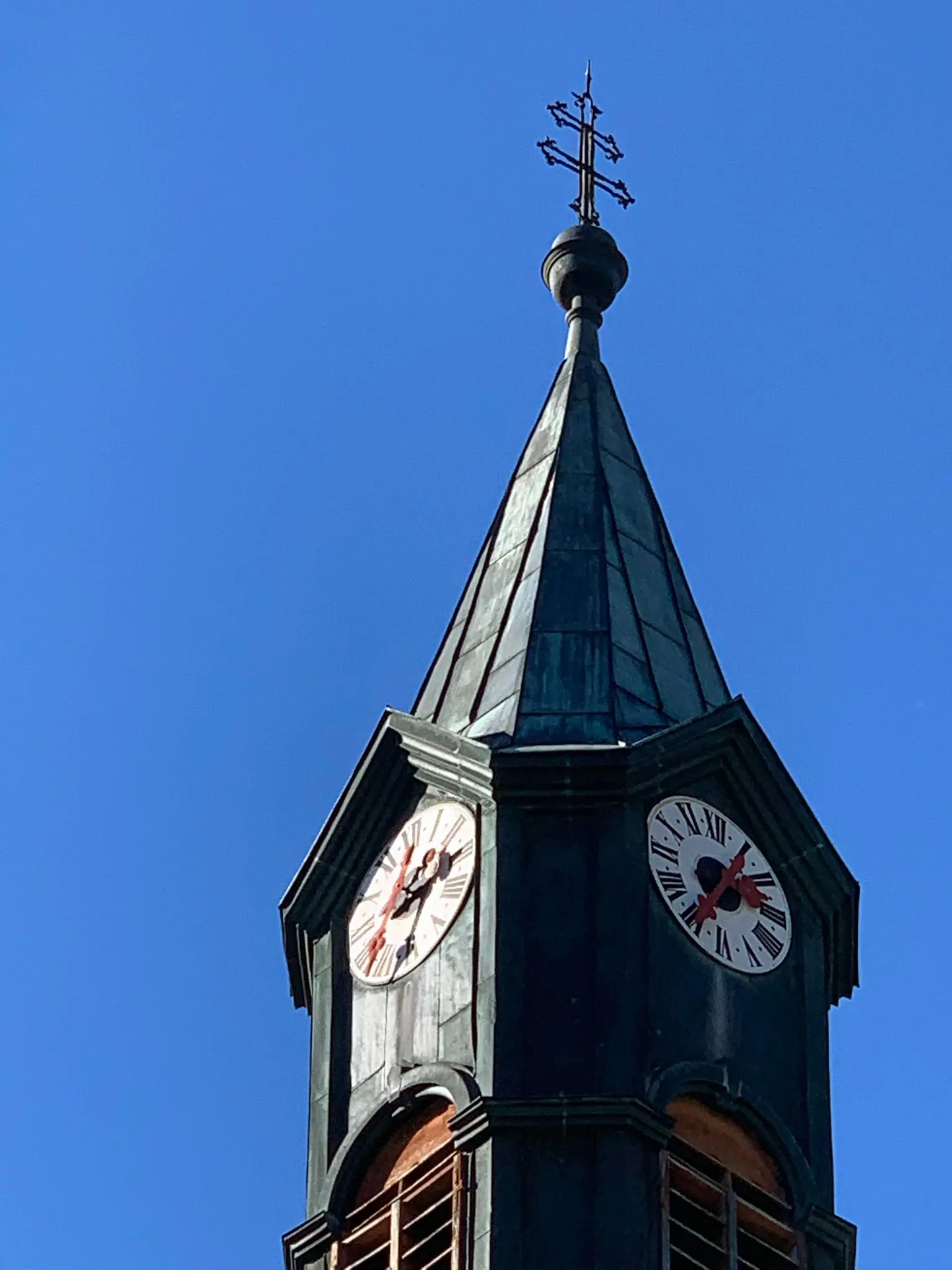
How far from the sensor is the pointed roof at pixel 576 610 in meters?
57.7

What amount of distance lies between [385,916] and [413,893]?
1.80ft

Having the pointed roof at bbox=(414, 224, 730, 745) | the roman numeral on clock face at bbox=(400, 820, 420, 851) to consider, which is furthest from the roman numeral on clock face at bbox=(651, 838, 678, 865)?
the roman numeral on clock face at bbox=(400, 820, 420, 851)

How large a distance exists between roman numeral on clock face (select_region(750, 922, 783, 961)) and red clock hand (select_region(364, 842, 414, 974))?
13.4 feet

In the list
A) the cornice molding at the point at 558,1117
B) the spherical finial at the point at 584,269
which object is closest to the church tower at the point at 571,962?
the cornice molding at the point at 558,1117

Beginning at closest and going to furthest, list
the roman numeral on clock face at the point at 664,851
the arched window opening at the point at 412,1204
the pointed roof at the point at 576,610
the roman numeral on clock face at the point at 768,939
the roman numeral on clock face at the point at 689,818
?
the arched window opening at the point at 412,1204 → the roman numeral on clock face at the point at 664,851 → the roman numeral on clock face at the point at 768,939 → the roman numeral on clock face at the point at 689,818 → the pointed roof at the point at 576,610

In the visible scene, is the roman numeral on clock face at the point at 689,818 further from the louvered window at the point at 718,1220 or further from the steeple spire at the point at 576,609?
the louvered window at the point at 718,1220

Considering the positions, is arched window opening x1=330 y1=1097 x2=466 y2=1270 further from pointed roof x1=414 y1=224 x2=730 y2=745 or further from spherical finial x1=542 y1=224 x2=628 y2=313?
spherical finial x1=542 y1=224 x2=628 y2=313

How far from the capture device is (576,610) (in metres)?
59.2

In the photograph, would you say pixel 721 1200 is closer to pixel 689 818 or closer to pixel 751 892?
pixel 751 892

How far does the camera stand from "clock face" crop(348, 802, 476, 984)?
5566cm

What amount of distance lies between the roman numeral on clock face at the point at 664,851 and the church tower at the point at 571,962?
37 mm

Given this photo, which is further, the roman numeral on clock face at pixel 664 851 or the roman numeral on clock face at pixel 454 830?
the roman numeral on clock face at pixel 454 830

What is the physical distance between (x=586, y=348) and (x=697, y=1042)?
43.7ft

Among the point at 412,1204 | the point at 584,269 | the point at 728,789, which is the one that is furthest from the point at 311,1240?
the point at 584,269
